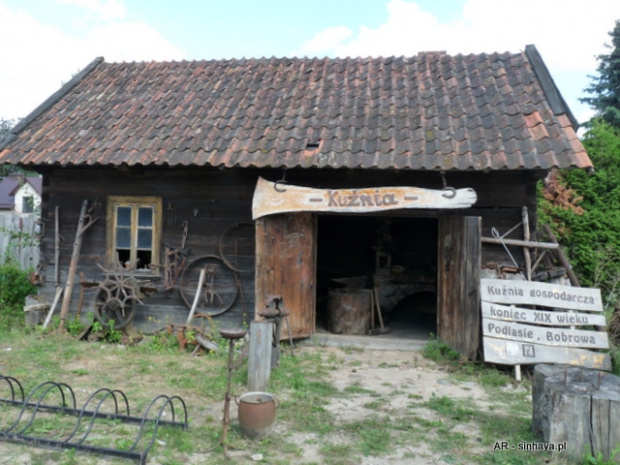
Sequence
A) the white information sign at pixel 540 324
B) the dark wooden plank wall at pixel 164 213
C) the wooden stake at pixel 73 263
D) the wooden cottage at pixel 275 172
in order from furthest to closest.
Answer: the wooden stake at pixel 73 263
the dark wooden plank wall at pixel 164 213
the wooden cottage at pixel 275 172
the white information sign at pixel 540 324

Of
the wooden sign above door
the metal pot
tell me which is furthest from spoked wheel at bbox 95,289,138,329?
the metal pot

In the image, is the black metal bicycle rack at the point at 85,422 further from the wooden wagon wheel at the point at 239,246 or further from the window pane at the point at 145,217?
the window pane at the point at 145,217

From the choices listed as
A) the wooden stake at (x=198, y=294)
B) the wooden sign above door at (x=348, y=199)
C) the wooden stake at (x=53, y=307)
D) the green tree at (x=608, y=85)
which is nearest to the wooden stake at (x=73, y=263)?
the wooden stake at (x=53, y=307)

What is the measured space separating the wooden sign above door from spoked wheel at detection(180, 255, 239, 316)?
1372 mm

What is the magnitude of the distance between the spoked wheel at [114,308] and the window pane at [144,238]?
0.89 meters

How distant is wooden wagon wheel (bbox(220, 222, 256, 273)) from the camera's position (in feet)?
25.9

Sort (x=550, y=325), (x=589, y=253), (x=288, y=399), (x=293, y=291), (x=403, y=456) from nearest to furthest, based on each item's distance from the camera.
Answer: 1. (x=403, y=456)
2. (x=288, y=399)
3. (x=550, y=325)
4. (x=293, y=291)
5. (x=589, y=253)

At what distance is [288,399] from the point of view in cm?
535

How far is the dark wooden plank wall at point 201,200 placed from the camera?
7.21 meters

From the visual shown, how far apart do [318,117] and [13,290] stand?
6.97m

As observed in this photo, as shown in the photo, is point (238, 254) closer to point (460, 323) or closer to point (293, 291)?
point (293, 291)

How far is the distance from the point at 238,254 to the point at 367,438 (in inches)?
164

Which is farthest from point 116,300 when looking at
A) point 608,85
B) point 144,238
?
point 608,85

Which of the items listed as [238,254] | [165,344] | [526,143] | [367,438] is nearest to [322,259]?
[238,254]
